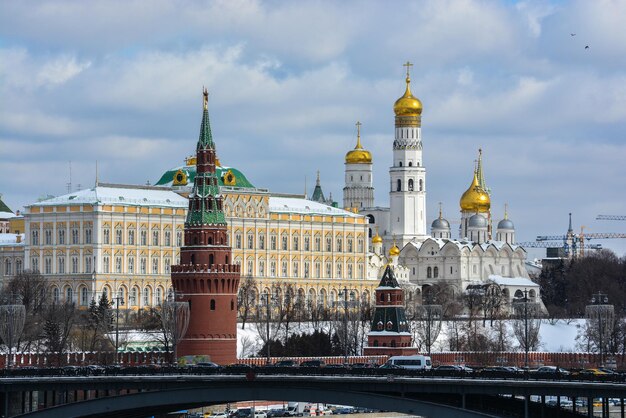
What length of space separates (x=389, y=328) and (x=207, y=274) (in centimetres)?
1639

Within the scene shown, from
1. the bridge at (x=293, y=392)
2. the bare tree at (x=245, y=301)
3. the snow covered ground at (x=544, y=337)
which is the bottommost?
the bridge at (x=293, y=392)

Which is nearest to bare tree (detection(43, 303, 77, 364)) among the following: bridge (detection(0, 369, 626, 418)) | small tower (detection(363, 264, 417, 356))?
small tower (detection(363, 264, 417, 356))

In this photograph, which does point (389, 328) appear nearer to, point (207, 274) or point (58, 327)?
point (207, 274)

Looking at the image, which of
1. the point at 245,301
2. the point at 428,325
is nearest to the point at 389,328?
the point at 428,325

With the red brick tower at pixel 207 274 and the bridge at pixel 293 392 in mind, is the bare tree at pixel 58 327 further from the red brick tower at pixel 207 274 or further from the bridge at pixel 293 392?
the bridge at pixel 293 392

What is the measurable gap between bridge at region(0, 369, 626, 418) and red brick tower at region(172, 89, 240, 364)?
35.3m

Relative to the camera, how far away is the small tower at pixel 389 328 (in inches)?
6309

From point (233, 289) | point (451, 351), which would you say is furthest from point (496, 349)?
point (233, 289)

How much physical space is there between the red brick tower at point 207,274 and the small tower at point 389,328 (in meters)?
12.6

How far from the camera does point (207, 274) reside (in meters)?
153

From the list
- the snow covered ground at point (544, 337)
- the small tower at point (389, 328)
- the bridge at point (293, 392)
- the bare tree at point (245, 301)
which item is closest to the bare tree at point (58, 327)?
the snow covered ground at point (544, 337)

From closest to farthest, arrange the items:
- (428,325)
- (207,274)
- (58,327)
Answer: (207,274), (58,327), (428,325)

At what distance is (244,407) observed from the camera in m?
145

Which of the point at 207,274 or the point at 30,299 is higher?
the point at 207,274
